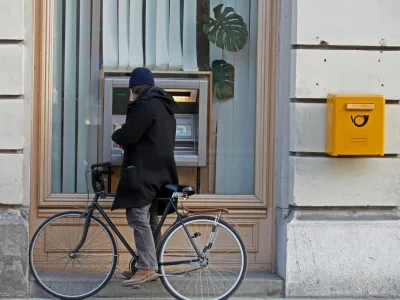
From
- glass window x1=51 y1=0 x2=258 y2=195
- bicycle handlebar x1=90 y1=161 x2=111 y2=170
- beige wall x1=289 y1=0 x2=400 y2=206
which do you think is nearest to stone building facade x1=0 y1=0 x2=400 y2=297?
beige wall x1=289 y1=0 x2=400 y2=206

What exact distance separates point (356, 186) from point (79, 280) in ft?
7.56

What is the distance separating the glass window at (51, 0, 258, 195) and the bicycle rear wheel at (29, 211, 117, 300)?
0.46 m

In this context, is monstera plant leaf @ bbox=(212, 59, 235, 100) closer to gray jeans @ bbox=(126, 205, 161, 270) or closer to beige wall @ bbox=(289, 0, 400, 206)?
beige wall @ bbox=(289, 0, 400, 206)

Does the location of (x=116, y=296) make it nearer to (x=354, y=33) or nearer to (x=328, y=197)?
(x=328, y=197)

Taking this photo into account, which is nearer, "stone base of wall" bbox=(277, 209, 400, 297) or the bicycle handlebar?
the bicycle handlebar

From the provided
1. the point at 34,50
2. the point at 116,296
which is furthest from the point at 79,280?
the point at 34,50

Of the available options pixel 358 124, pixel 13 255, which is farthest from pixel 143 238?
pixel 358 124

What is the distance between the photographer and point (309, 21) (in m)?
6.54

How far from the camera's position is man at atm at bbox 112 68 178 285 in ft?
20.1

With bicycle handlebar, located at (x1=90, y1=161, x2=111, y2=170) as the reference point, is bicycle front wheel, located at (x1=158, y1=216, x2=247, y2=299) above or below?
below

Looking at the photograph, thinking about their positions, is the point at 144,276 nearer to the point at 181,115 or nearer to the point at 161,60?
the point at 181,115

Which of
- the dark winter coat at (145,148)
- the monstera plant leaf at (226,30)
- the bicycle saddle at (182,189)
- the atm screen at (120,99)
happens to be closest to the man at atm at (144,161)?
the dark winter coat at (145,148)

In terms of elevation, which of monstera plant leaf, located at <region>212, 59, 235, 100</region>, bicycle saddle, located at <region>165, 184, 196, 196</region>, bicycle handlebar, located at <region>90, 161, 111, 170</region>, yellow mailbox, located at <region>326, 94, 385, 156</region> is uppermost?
monstera plant leaf, located at <region>212, 59, 235, 100</region>

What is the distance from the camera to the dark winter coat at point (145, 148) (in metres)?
6.12
